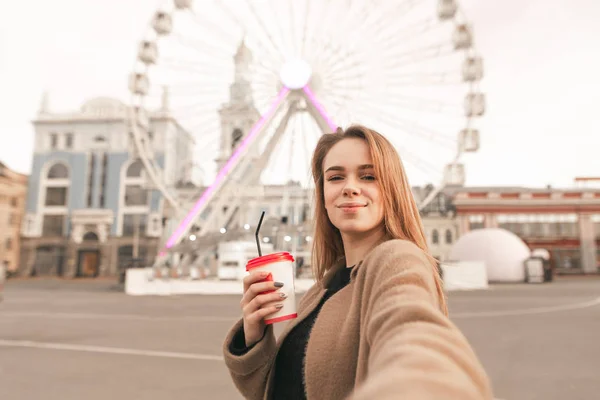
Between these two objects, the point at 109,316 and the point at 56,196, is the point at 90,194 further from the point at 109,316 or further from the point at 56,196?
the point at 109,316

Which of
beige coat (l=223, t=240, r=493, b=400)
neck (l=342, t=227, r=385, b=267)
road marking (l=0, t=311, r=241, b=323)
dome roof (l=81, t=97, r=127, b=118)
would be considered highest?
dome roof (l=81, t=97, r=127, b=118)

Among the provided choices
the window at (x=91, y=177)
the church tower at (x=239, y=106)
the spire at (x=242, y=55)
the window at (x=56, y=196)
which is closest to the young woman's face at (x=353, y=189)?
the church tower at (x=239, y=106)

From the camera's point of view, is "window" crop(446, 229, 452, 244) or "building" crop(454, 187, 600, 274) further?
"window" crop(446, 229, 452, 244)

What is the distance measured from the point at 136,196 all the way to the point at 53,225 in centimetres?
937

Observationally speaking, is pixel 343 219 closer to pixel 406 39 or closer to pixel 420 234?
pixel 420 234

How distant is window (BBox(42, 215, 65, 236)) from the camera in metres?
48.2

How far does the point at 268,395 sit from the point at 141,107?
73.7 ft

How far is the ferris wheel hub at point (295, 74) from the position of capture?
65.5 ft

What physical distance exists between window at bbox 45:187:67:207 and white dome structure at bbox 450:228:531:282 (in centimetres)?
4087

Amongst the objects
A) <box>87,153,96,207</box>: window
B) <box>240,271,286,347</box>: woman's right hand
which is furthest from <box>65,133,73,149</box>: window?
<box>240,271,286,347</box>: woman's right hand

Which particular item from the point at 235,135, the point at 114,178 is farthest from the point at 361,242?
the point at 114,178

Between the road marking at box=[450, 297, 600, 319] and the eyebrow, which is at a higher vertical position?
the eyebrow

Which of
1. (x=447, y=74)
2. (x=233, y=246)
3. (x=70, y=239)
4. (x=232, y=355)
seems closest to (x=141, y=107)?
(x=233, y=246)

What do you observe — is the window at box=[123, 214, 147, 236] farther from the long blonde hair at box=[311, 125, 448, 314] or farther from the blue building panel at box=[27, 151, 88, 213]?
the long blonde hair at box=[311, 125, 448, 314]
